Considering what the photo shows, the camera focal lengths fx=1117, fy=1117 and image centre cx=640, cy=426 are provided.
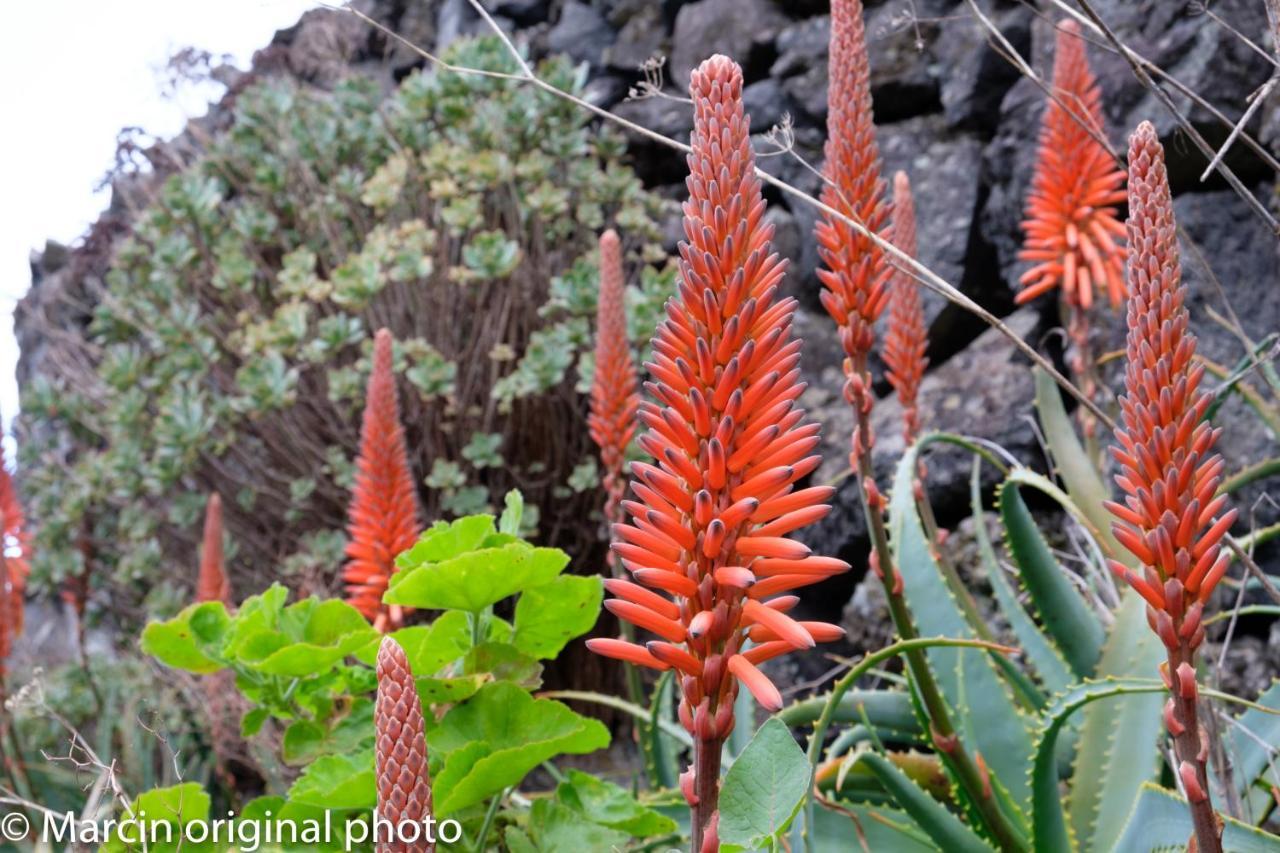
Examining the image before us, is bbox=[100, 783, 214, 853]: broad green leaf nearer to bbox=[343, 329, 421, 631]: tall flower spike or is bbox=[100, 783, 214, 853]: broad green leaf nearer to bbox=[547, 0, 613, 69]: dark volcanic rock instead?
bbox=[343, 329, 421, 631]: tall flower spike

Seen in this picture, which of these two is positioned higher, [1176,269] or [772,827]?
[1176,269]

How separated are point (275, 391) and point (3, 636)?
169cm

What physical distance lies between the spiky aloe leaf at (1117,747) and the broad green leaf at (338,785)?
1055 mm

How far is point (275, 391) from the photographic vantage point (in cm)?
442

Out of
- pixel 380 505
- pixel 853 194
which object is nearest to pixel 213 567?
pixel 380 505

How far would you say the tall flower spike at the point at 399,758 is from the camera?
0.75m

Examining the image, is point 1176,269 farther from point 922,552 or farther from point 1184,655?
point 922,552

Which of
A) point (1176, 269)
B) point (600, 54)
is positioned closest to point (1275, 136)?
point (1176, 269)

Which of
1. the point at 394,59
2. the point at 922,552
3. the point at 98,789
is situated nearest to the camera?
the point at 98,789

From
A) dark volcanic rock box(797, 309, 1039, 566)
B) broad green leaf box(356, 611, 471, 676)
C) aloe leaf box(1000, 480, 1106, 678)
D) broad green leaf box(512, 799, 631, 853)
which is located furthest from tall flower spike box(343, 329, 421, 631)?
dark volcanic rock box(797, 309, 1039, 566)

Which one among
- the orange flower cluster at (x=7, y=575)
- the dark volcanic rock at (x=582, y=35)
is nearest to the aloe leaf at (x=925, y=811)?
the orange flower cluster at (x=7, y=575)

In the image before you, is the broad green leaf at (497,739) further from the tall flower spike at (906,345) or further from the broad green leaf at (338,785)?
the tall flower spike at (906,345)

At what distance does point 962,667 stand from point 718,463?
3.59 ft

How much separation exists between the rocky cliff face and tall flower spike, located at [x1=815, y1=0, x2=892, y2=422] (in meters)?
0.43
